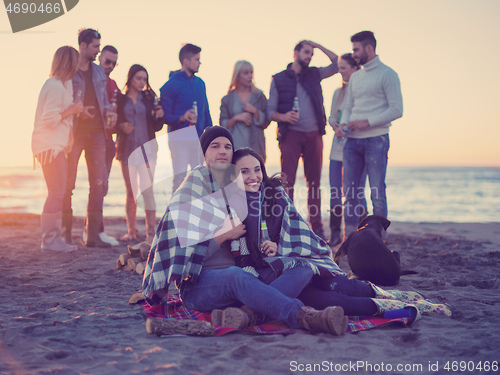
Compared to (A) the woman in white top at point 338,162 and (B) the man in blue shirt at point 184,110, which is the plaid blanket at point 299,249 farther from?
(A) the woman in white top at point 338,162

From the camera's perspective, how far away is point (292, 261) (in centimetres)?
314

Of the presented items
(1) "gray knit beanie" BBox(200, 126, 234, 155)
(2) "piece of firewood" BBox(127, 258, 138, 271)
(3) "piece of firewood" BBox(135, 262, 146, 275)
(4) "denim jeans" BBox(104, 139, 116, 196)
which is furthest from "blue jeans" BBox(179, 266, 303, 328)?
(4) "denim jeans" BBox(104, 139, 116, 196)

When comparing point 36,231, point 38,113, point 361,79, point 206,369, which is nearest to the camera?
point 206,369

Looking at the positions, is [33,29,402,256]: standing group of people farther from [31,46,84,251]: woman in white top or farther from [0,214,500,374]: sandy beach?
[0,214,500,374]: sandy beach

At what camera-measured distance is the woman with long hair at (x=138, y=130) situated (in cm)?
622

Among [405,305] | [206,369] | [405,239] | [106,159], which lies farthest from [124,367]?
[405,239]

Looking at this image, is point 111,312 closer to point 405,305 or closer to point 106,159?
point 405,305

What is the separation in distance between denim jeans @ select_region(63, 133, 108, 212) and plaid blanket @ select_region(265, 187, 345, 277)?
10.2 feet

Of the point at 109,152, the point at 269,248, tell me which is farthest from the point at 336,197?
the point at 269,248

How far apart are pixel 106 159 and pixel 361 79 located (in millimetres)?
3217

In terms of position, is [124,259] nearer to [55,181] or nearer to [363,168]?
[55,181]

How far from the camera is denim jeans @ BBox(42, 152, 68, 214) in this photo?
17.4 ft

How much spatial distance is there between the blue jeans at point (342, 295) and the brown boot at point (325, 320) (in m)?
0.35

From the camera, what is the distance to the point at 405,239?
6867 mm
